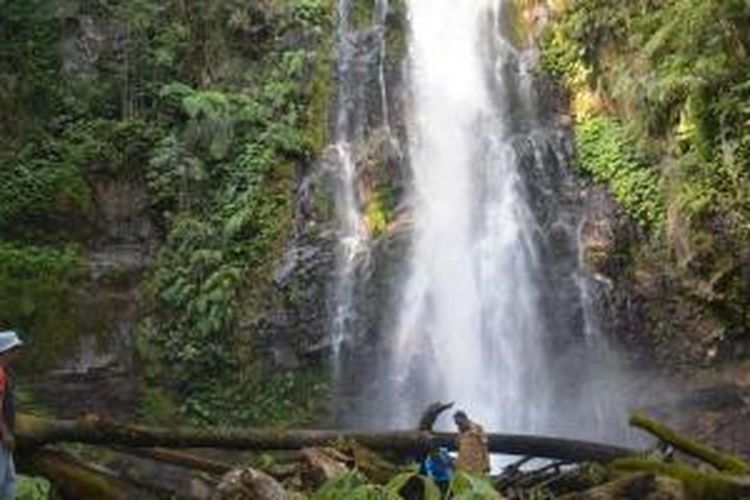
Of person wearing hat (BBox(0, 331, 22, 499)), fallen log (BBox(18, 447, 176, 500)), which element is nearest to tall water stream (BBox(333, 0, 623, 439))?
fallen log (BBox(18, 447, 176, 500))

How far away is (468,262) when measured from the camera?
1565cm

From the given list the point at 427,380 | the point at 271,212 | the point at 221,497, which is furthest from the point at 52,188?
the point at 221,497

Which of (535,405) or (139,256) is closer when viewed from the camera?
(535,405)

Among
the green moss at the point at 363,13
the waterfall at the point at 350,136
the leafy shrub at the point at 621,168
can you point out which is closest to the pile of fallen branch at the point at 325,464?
the waterfall at the point at 350,136

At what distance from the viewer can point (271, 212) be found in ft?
52.6

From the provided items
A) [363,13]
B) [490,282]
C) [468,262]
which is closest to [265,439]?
[490,282]

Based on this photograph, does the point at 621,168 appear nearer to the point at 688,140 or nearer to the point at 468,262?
the point at 688,140

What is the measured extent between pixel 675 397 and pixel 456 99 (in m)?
5.98

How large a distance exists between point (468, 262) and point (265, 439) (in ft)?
32.6

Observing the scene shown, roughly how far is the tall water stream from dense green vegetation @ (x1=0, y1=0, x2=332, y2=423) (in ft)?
4.09

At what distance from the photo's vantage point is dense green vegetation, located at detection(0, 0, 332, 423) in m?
14.8

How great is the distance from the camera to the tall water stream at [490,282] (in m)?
14.6

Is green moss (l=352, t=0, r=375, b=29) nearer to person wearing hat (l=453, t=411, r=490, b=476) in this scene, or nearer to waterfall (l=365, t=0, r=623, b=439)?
waterfall (l=365, t=0, r=623, b=439)

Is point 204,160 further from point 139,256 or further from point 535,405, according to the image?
point 535,405
